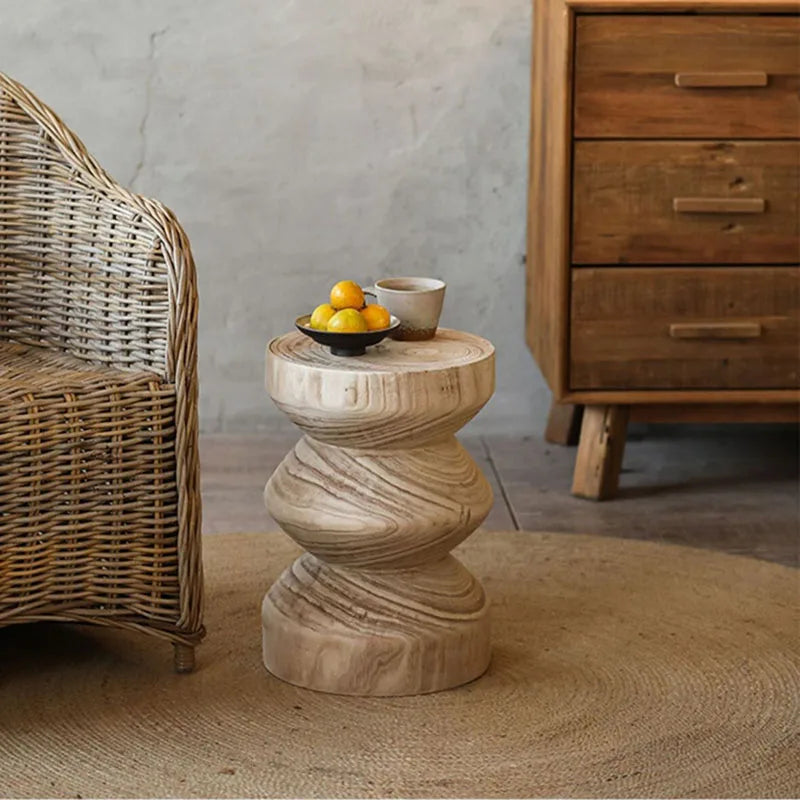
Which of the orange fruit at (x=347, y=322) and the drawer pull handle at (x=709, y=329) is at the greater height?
the orange fruit at (x=347, y=322)

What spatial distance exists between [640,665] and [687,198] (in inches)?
35.7

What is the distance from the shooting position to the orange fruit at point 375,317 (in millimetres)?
1741

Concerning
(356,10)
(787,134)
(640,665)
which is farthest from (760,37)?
(640,665)

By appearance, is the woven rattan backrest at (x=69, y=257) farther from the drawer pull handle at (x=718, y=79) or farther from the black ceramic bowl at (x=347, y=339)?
the drawer pull handle at (x=718, y=79)

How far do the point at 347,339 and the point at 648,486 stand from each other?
1133mm

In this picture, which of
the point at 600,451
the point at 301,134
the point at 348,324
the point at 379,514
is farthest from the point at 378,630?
the point at 301,134

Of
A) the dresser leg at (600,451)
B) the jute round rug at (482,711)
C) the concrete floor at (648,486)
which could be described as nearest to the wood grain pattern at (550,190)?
the dresser leg at (600,451)

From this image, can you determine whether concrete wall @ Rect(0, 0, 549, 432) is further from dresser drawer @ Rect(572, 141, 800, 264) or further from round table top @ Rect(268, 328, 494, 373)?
round table top @ Rect(268, 328, 494, 373)

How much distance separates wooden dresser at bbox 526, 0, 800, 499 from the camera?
2359mm

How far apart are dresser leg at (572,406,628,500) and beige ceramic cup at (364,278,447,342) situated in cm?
79

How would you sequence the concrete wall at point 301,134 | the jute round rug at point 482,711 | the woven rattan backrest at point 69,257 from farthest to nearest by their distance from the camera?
the concrete wall at point 301,134
the woven rattan backrest at point 69,257
the jute round rug at point 482,711

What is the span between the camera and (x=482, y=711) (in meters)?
1.74

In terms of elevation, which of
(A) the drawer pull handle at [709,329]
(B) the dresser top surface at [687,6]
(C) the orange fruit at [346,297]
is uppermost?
(B) the dresser top surface at [687,6]

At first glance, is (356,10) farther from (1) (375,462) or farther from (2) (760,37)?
(1) (375,462)
